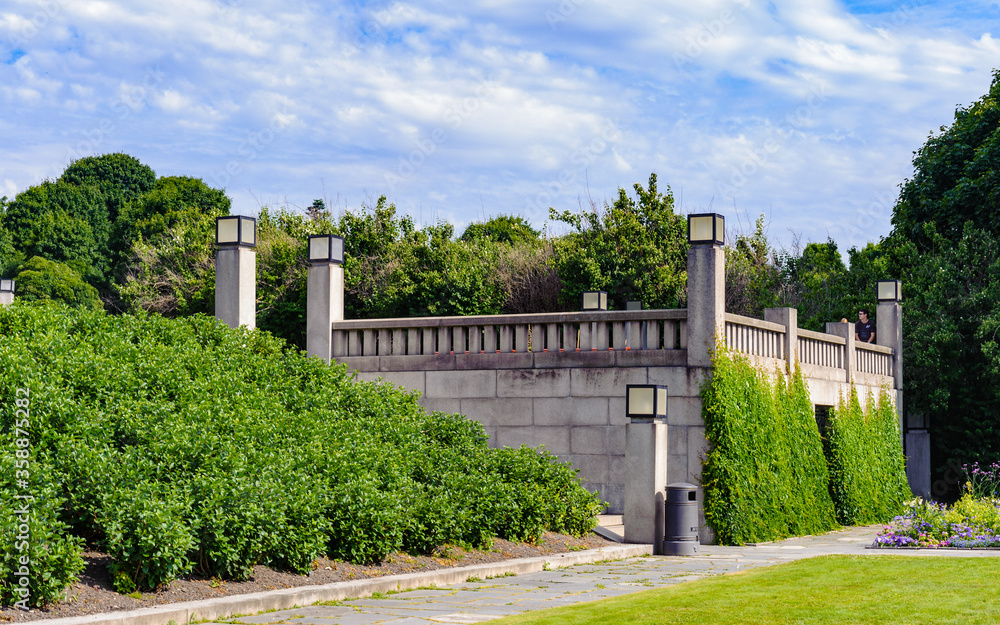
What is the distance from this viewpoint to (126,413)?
10.6 m

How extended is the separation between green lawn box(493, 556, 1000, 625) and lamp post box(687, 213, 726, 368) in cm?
465

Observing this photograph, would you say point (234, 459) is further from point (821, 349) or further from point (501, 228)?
point (501, 228)

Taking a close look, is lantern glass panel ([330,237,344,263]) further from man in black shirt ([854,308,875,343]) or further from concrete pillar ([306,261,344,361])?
man in black shirt ([854,308,875,343])

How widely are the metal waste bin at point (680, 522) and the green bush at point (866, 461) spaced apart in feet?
18.7

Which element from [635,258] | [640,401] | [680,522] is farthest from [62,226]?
[680,522]

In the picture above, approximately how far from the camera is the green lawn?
26.5 ft

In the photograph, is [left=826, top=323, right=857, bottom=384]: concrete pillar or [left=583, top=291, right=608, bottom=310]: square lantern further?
[left=583, top=291, right=608, bottom=310]: square lantern

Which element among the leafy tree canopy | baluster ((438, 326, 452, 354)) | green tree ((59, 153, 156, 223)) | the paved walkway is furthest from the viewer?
green tree ((59, 153, 156, 223))

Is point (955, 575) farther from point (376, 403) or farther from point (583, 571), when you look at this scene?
point (376, 403)

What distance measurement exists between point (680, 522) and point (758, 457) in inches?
104

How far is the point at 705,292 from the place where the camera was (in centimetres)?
1581

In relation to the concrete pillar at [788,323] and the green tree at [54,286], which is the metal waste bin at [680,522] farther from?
the green tree at [54,286]

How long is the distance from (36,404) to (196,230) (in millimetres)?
32241

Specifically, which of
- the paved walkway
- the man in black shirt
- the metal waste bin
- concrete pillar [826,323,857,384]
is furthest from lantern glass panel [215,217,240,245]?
the man in black shirt
